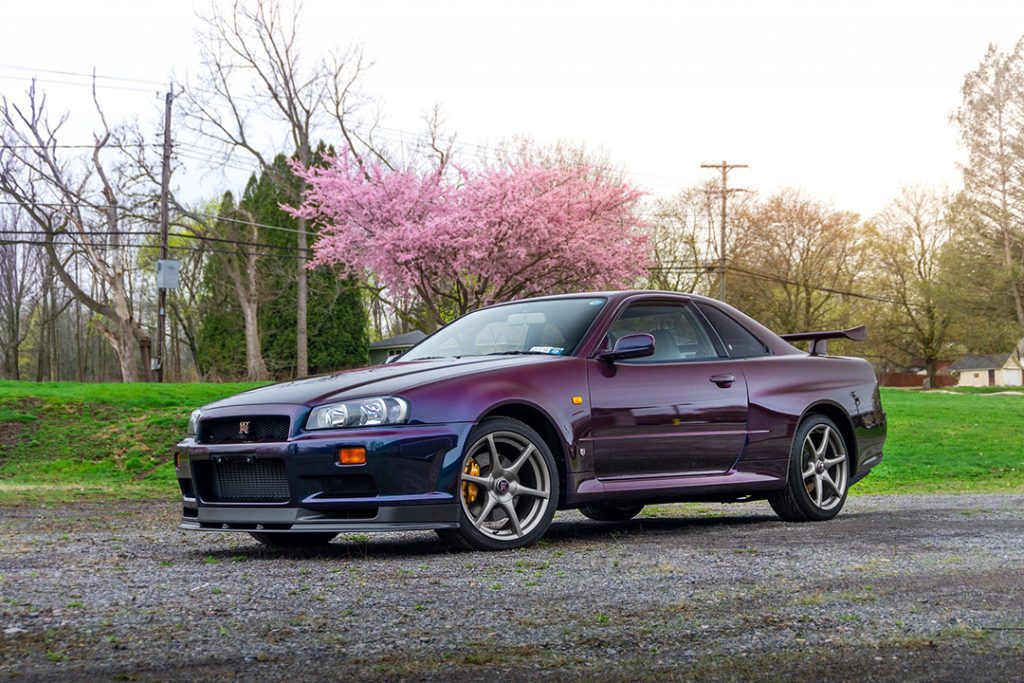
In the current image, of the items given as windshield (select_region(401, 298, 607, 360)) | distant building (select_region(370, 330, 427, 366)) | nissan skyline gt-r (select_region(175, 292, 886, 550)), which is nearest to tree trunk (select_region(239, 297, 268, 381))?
distant building (select_region(370, 330, 427, 366))

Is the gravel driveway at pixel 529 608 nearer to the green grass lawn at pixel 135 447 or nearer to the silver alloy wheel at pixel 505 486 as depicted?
the silver alloy wheel at pixel 505 486

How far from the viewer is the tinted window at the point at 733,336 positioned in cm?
840

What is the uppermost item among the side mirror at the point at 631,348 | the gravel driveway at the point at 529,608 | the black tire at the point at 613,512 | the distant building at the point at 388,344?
the distant building at the point at 388,344


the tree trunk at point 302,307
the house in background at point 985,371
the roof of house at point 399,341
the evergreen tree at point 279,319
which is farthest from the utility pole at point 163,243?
the house in background at point 985,371

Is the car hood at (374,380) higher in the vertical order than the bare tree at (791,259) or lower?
lower

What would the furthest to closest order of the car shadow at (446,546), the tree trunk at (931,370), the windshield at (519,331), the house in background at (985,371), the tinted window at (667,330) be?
the house in background at (985,371), the tree trunk at (931,370), the tinted window at (667,330), the windshield at (519,331), the car shadow at (446,546)

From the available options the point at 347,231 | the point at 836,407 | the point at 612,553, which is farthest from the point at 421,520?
the point at 347,231

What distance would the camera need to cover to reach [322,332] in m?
53.4

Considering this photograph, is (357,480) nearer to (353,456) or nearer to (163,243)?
(353,456)

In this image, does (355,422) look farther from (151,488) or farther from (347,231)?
(347,231)

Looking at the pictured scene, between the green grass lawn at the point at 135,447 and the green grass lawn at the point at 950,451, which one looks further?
the green grass lawn at the point at 950,451

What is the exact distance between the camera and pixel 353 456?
244 inches

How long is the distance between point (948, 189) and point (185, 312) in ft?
140

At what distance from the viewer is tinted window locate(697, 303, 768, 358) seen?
27.6ft
